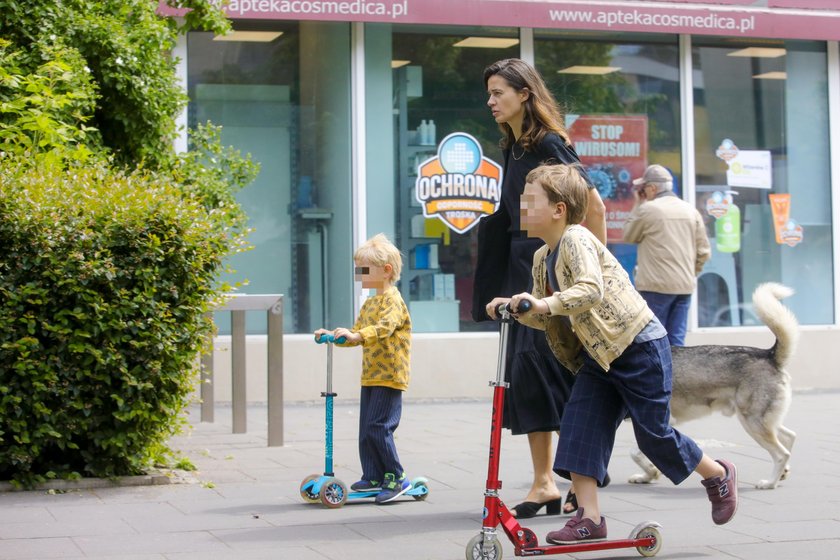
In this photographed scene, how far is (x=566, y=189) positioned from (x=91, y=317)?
2.72 metres

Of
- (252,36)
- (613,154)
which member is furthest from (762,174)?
(252,36)

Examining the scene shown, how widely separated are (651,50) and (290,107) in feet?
12.5

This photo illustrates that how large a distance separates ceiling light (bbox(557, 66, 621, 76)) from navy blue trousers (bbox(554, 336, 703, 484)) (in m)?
7.89

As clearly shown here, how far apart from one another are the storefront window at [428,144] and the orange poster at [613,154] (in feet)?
3.30

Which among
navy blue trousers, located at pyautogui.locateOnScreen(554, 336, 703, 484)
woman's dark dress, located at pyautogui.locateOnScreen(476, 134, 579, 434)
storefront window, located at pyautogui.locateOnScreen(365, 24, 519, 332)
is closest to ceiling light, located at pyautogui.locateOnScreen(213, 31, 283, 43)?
storefront window, located at pyautogui.locateOnScreen(365, 24, 519, 332)

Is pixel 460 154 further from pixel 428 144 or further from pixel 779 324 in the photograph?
pixel 779 324

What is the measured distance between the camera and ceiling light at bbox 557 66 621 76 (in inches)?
483

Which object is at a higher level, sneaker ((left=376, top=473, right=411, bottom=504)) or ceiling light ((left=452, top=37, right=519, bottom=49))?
ceiling light ((left=452, top=37, right=519, bottom=49))

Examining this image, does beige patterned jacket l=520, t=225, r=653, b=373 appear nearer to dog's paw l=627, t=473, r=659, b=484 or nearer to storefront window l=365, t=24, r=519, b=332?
dog's paw l=627, t=473, r=659, b=484

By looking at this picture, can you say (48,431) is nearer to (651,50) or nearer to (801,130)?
(651,50)

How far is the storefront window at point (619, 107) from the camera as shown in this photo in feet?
40.2

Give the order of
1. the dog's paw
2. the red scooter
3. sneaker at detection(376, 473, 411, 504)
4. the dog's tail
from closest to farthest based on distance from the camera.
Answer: the red scooter → sneaker at detection(376, 473, 411, 504) → the dog's tail → the dog's paw

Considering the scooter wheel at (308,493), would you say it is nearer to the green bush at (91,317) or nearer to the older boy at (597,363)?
the green bush at (91,317)

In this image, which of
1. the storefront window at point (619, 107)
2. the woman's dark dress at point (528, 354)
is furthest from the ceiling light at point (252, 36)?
the woman's dark dress at point (528, 354)
